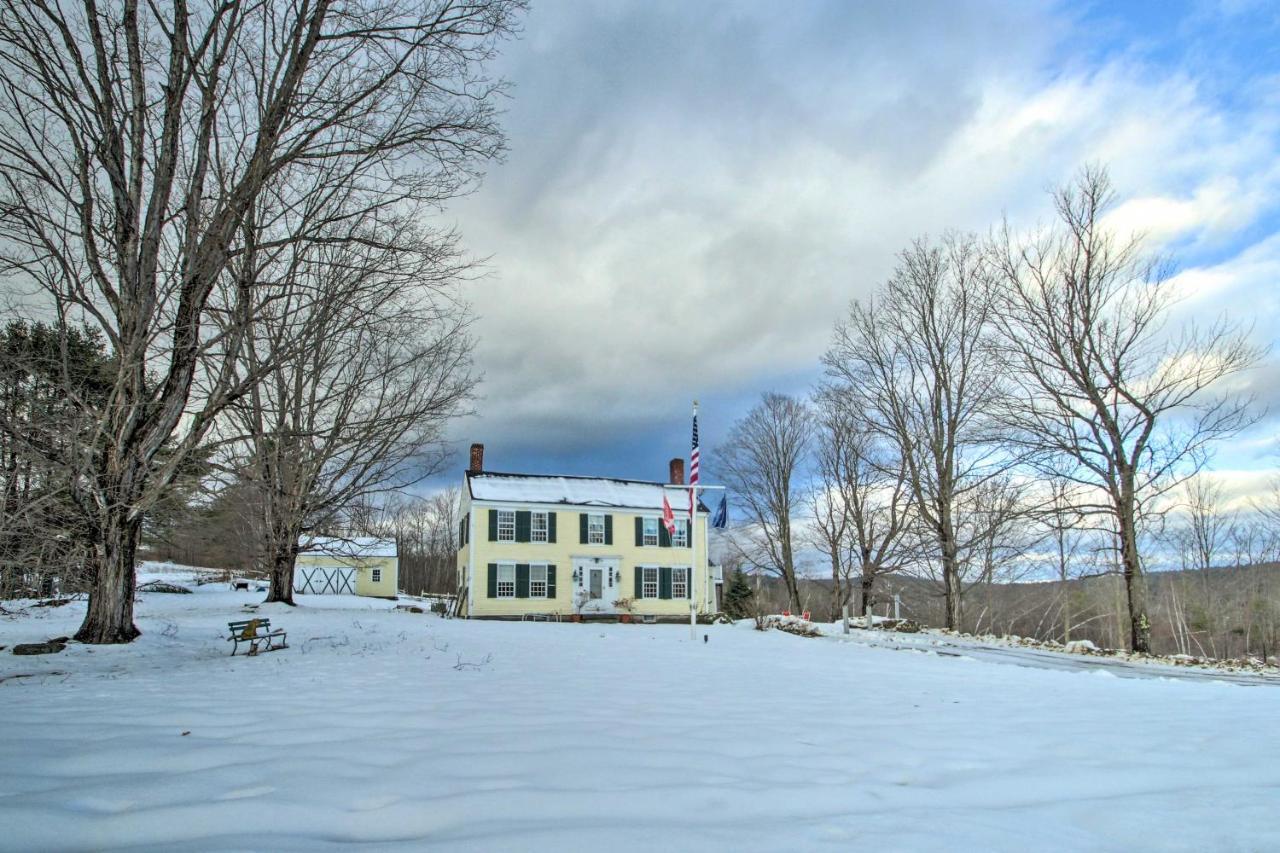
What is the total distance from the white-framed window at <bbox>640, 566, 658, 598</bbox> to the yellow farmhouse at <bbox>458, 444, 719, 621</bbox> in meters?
0.04

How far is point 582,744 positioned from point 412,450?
16391mm

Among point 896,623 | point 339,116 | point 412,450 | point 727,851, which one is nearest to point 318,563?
point 412,450

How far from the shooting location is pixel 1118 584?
110 ft

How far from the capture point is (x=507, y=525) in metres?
29.1

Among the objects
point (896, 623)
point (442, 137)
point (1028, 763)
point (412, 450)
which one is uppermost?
point (442, 137)

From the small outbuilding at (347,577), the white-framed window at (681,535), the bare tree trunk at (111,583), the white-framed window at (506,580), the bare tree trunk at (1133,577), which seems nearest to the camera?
the bare tree trunk at (111,583)

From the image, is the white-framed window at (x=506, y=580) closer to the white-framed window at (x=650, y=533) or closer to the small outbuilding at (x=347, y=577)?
the white-framed window at (x=650, y=533)

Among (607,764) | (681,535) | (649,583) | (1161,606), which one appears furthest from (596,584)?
(1161,606)

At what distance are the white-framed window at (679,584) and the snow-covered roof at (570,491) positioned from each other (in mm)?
2836

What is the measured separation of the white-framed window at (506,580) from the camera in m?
28.6

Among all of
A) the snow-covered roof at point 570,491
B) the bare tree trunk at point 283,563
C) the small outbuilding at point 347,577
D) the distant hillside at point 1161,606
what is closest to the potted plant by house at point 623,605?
the snow-covered roof at point 570,491

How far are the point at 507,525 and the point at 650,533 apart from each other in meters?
6.33

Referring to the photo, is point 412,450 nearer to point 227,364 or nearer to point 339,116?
point 227,364

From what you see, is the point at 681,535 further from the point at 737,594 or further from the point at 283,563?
the point at 283,563
